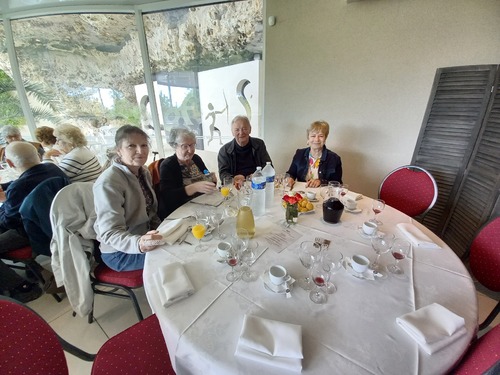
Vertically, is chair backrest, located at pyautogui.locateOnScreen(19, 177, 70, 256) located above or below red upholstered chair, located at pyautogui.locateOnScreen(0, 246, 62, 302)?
above

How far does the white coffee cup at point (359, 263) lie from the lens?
926 mm

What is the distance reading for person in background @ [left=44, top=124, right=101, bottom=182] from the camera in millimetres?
2121

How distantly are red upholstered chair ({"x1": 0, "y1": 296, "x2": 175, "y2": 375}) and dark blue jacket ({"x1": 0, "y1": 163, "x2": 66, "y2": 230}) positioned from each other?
1.37 meters

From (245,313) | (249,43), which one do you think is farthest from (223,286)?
(249,43)

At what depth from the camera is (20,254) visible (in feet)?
5.45

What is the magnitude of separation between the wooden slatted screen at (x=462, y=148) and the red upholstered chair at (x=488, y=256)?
2.37ft

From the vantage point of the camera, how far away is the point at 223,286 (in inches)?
34.7

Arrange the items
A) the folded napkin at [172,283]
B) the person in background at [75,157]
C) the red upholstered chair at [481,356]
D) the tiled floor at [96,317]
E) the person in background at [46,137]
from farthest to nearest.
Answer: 1. the person in background at [46,137]
2. the person in background at [75,157]
3. the tiled floor at [96,317]
4. the folded napkin at [172,283]
5. the red upholstered chair at [481,356]

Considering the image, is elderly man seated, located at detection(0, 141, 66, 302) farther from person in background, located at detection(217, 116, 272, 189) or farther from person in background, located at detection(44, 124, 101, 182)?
person in background, located at detection(217, 116, 272, 189)

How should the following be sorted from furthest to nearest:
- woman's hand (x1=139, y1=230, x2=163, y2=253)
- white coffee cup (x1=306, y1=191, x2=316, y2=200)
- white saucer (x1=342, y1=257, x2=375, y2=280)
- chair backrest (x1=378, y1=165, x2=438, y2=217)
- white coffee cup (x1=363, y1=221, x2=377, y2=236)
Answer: chair backrest (x1=378, y1=165, x2=438, y2=217) → white coffee cup (x1=306, y1=191, x2=316, y2=200) → white coffee cup (x1=363, y1=221, x2=377, y2=236) → woman's hand (x1=139, y1=230, x2=163, y2=253) → white saucer (x1=342, y1=257, x2=375, y2=280)

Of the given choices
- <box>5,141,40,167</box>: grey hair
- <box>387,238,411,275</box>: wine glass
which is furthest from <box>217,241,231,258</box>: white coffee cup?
<box>5,141,40,167</box>: grey hair

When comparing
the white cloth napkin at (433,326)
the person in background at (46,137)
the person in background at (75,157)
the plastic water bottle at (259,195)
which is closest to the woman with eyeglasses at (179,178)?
the plastic water bottle at (259,195)

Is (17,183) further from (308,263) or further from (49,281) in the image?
(308,263)

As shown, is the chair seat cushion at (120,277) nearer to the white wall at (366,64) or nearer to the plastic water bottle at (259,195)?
the plastic water bottle at (259,195)
